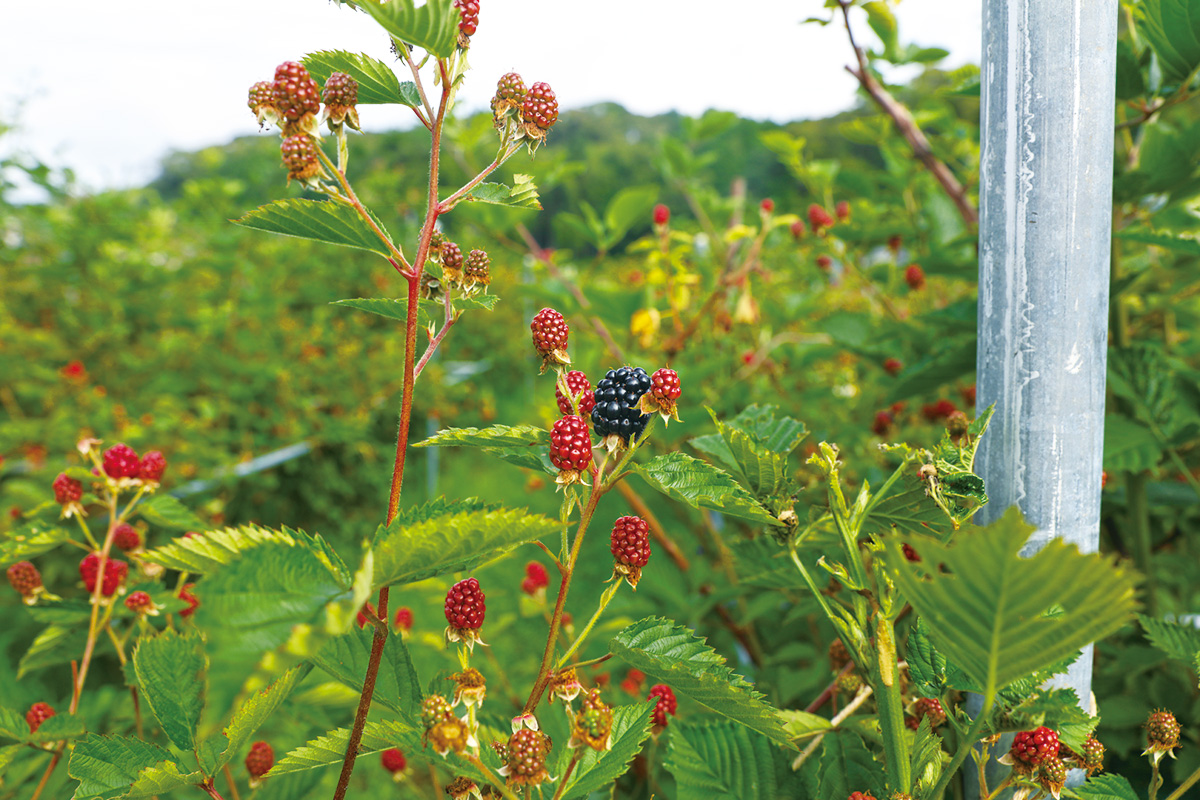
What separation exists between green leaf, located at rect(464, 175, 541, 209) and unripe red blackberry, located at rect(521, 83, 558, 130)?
0.16 ft

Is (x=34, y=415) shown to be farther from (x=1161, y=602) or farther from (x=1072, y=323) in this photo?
(x=1161, y=602)

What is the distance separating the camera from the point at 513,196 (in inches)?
19.7

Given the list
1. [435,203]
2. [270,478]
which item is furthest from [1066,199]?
[270,478]

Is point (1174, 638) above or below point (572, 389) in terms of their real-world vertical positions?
below

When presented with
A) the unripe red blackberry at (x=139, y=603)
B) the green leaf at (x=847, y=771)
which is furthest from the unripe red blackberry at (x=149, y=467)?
the green leaf at (x=847, y=771)

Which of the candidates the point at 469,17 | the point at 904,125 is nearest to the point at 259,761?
the point at 469,17

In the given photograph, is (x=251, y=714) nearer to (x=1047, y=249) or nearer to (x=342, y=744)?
(x=342, y=744)

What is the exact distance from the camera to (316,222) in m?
0.45

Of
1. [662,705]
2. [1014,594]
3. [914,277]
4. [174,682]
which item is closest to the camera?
[1014,594]

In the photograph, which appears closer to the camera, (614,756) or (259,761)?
A: (614,756)

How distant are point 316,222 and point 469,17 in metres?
0.17

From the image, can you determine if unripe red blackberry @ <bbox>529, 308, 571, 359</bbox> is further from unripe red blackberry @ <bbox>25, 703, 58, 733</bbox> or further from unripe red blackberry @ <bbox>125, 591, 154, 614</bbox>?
unripe red blackberry @ <bbox>25, 703, 58, 733</bbox>

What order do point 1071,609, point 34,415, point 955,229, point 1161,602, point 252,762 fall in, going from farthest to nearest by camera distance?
point 34,415 < point 955,229 < point 1161,602 < point 252,762 < point 1071,609

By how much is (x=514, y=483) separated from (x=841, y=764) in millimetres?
3076
